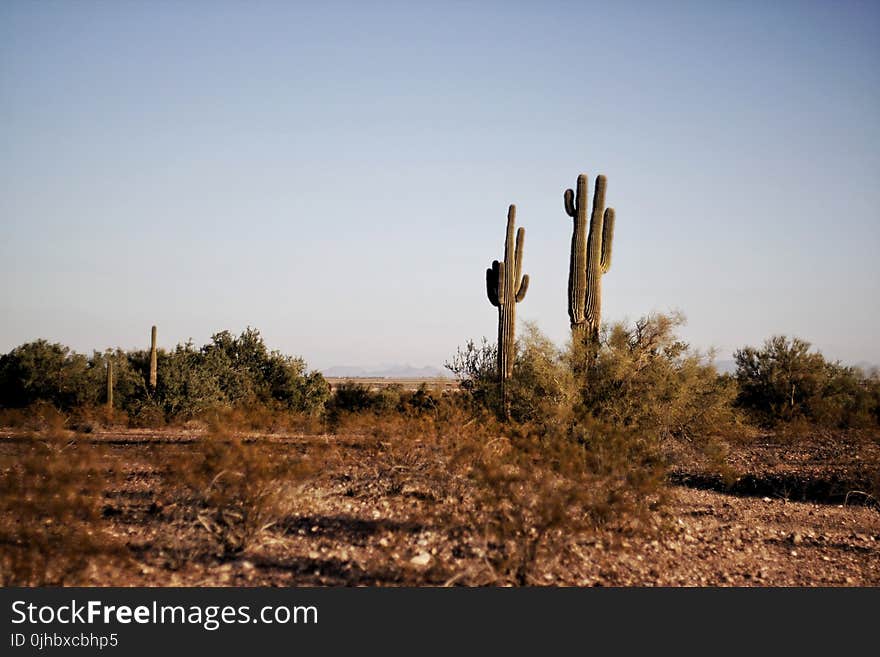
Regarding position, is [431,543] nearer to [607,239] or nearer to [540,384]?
[540,384]

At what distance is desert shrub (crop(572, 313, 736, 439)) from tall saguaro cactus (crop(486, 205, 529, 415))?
227 cm

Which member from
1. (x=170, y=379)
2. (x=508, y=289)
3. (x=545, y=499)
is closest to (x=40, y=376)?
(x=170, y=379)

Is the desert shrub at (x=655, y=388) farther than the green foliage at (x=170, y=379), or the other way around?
the green foliage at (x=170, y=379)

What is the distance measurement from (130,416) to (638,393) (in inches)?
620

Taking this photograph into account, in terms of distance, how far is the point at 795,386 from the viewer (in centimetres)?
2491

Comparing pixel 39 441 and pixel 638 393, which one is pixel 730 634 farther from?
pixel 638 393

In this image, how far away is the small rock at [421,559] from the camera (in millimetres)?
7258

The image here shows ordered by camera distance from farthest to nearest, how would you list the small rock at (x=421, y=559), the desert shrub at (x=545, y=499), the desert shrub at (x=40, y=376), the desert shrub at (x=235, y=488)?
the desert shrub at (x=40, y=376) < the desert shrub at (x=235, y=488) < the small rock at (x=421, y=559) < the desert shrub at (x=545, y=499)

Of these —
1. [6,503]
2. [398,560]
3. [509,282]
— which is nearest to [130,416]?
[509,282]

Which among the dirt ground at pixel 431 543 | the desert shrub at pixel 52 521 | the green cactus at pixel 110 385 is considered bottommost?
the dirt ground at pixel 431 543

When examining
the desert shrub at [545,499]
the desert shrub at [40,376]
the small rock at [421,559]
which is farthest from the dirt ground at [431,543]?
the desert shrub at [40,376]

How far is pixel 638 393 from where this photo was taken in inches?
592

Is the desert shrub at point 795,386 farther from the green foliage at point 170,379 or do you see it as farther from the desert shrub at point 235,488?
the desert shrub at point 235,488

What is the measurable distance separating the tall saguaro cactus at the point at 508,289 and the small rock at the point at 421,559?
9.84m
